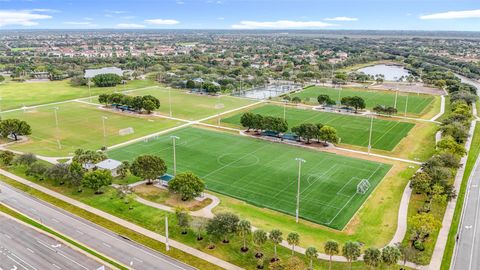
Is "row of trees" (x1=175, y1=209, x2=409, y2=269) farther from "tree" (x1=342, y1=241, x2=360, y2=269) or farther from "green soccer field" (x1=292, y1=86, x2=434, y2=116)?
"green soccer field" (x1=292, y1=86, x2=434, y2=116)

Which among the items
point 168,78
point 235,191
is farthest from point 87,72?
point 235,191

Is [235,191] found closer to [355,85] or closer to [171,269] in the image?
[171,269]

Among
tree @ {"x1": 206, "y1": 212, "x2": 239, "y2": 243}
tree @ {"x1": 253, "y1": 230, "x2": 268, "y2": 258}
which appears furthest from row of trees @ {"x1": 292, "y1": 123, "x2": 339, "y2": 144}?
tree @ {"x1": 253, "y1": 230, "x2": 268, "y2": 258}

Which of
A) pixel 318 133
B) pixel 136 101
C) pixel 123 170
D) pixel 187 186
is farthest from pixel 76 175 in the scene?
pixel 136 101

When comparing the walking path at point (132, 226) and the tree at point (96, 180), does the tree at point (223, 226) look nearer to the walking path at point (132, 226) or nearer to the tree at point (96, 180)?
the walking path at point (132, 226)

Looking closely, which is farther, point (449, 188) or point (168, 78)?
point (168, 78)
